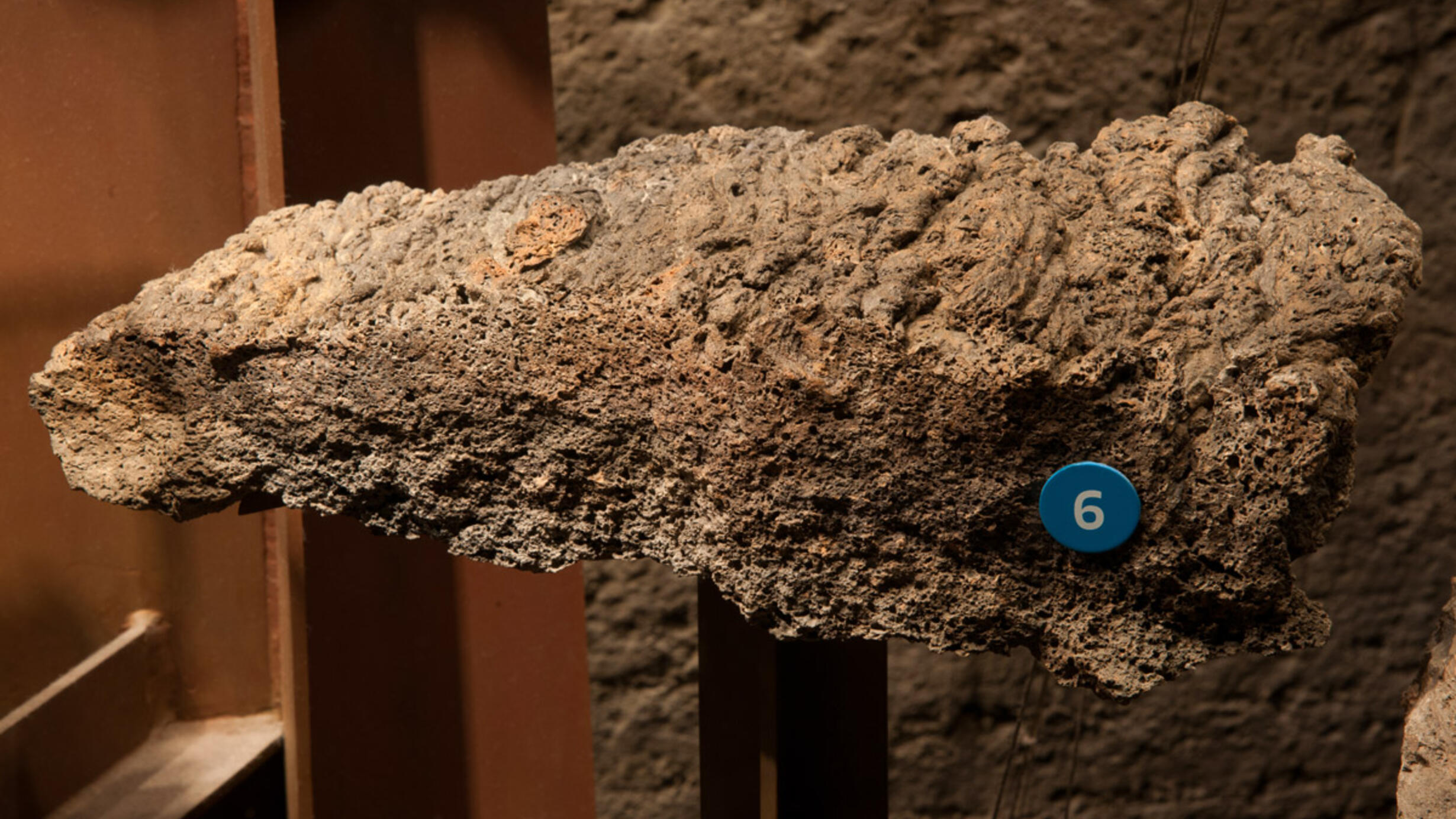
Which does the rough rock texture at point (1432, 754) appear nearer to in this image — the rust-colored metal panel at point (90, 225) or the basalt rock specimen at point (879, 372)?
the basalt rock specimen at point (879, 372)

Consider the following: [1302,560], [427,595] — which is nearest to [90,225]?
[427,595]

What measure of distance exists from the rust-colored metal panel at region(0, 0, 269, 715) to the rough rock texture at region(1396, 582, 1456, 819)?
5.11 ft

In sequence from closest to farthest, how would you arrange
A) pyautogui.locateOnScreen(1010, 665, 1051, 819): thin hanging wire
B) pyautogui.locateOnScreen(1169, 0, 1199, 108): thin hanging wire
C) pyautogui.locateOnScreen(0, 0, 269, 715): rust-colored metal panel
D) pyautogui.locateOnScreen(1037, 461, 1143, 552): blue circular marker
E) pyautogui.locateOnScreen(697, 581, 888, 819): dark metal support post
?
1. pyautogui.locateOnScreen(1037, 461, 1143, 552): blue circular marker
2. pyautogui.locateOnScreen(697, 581, 888, 819): dark metal support post
3. pyautogui.locateOnScreen(0, 0, 269, 715): rust-colored metal panel
4. pyautogui.locateOnScreen(1169, 0, 1199, 108): thin hanging wire
5. pyautogui.locateOnScreen(1010, 665, 1051, 819): thin hanging wire

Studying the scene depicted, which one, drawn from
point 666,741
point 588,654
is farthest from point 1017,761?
point 588,654

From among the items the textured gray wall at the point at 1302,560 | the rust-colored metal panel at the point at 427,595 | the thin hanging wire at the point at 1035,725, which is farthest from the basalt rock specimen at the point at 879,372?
the thin hanging wire at the point at 1035,725

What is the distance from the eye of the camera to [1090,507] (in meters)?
0.84

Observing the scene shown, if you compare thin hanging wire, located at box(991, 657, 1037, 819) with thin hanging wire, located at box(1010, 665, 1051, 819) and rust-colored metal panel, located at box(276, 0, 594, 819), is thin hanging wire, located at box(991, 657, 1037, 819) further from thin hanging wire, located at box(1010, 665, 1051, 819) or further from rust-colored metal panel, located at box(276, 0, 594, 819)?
rust-colored metal panel, located at box(276, 0, 594, 819)

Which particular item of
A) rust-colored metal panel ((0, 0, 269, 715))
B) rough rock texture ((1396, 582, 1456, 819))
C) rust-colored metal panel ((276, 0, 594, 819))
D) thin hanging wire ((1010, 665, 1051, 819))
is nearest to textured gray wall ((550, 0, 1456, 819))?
thin hanging wire ((1010, 665, 1051, 819))

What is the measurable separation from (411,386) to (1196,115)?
698mm

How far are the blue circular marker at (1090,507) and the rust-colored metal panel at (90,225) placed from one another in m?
1.33

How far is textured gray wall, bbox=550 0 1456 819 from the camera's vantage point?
5.94 ft

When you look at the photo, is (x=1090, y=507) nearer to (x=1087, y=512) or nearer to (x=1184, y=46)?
(x=1087, y=512)

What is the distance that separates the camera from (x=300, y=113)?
5.08ft

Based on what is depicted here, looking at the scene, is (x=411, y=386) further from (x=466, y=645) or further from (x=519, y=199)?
(x=466, y=645)
